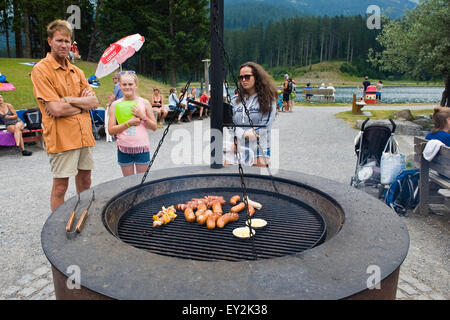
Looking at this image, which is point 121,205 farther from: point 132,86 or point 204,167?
point 132,86

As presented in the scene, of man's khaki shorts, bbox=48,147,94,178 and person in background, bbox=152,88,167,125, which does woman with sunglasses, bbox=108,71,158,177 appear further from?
person in background, bbox=152,88,167,125

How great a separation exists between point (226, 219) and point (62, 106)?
1.85 m

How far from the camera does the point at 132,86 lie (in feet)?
11.5

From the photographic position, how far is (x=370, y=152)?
17.0ft

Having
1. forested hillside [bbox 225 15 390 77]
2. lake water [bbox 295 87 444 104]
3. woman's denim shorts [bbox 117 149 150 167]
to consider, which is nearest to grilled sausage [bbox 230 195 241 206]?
woman's denim shorts [bbox 117 149 150 167]

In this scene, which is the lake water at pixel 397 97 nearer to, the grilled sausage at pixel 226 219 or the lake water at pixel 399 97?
the lake water at pixel 399 97

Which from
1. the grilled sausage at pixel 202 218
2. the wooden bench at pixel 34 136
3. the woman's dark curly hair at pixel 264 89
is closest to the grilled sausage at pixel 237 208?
the grilled sausage at pixel 202 218

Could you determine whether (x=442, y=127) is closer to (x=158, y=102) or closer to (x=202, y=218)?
(x=202, y=218)

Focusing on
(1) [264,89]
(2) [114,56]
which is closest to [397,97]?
(2) [114,56]

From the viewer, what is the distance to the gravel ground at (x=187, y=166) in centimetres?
308

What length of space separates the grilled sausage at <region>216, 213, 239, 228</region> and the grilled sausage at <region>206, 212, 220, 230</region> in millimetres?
36

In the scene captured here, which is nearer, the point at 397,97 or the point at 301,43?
the point at 397,97

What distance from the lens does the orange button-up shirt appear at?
278 centimetres

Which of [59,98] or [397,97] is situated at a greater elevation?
[59,98]
